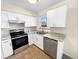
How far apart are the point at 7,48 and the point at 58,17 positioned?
7.44 feet

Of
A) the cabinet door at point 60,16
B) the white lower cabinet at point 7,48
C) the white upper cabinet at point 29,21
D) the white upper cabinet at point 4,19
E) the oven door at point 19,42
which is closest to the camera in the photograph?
the cabinet door at point 60,16

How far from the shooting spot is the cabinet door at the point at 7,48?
6.21 feet

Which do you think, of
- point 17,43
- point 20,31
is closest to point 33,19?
point 20,31

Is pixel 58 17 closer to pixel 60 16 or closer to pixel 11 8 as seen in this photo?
pixel 60 16

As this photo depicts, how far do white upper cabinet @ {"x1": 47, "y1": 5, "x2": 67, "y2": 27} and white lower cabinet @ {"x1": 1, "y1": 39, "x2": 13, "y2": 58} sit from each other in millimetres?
1888

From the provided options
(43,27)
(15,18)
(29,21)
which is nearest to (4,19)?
(15,18)

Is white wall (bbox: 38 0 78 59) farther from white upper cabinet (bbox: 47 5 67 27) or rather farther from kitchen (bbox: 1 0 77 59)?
white upper cabinet (bbox: 47 5 67 27)

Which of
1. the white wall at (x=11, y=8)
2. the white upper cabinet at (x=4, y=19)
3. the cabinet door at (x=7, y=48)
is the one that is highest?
the white wall at (x=11, y=8)

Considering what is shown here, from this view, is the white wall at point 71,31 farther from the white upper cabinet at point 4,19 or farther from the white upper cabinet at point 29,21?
the white upper cabinet at point 4,19

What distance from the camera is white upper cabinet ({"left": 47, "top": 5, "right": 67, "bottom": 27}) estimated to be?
5.67 ft

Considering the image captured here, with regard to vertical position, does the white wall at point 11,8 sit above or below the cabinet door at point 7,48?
above

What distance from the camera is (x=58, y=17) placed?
74.5 inches

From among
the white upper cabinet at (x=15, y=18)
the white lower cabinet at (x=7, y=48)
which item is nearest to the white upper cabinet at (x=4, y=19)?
the white upper cabinet at (x=15, y=18)

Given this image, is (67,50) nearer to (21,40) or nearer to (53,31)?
(53,31)
